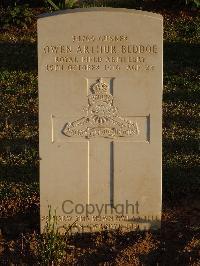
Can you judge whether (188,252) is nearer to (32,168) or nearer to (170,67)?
(32,168)

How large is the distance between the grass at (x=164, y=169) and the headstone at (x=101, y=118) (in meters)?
0.24

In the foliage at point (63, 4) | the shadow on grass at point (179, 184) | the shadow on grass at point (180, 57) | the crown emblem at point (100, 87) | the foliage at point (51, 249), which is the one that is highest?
the foliage at point (63, 4)

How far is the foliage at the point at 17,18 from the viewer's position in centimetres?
1127

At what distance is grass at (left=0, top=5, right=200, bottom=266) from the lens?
191 inches

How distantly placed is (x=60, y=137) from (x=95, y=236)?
0.82 metres

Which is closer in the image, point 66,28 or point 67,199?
point 66,28

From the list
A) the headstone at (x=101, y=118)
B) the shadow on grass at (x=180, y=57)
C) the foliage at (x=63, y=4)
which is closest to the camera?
the headstone at (x=101, y=118)

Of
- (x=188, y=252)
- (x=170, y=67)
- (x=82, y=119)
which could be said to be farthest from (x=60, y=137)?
(x=170, y=67)

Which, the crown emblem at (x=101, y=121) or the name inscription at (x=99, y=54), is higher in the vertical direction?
the name inscription at (x=99, y=54)

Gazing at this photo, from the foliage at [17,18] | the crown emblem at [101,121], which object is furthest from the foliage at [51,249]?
the foliage at [17,18]

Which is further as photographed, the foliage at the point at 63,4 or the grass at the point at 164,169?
the foliage at the point at 63,4

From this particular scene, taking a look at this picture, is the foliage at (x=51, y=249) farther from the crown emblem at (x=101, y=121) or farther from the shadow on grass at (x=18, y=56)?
the shadow on grass at (x=18, y=56)

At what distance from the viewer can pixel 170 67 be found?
988 centimetres

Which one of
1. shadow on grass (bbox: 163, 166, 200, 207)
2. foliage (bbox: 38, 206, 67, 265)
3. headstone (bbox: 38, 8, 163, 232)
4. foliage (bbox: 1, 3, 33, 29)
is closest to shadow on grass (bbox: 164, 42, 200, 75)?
foliage (bbox: 1, 3, 33, 29)
